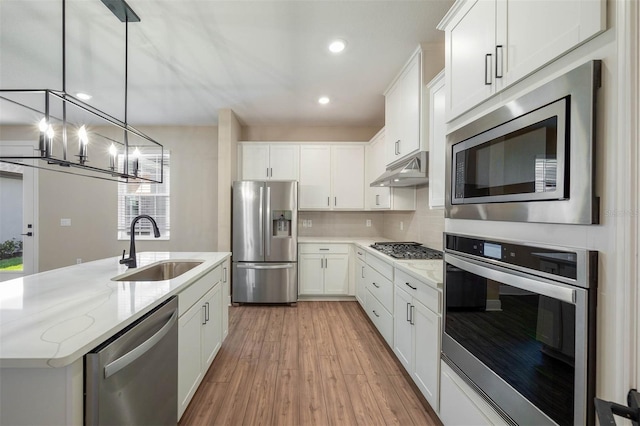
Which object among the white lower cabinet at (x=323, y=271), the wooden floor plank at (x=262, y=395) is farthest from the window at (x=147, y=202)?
the wooden floor plank at (x=262, y=395)

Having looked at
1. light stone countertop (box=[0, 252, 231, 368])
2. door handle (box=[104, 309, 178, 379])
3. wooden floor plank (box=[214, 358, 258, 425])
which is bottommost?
wooden floor plank (box=[214, 358, 258, 425])

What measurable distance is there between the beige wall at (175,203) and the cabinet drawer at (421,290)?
3.45m

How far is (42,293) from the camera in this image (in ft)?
4.27

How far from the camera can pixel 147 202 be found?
453 cm

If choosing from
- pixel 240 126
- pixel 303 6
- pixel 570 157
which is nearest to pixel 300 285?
pixel 240 126

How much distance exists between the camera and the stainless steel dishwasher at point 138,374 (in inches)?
34.4

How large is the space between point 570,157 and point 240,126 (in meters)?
4.36

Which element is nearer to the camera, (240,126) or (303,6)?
(303,6)

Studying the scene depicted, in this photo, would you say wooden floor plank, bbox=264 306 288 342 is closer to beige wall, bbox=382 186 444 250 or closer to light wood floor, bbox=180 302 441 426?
light wood floor, bbox=180 302 441 426

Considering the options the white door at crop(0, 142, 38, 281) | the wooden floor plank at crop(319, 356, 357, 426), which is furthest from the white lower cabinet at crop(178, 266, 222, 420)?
the white door at crop(0, 142, 38, 281)

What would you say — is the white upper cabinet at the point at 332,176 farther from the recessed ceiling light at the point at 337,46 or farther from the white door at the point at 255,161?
the recessed ceiling light at the point at 337,46

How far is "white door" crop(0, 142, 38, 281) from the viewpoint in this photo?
13.7ft

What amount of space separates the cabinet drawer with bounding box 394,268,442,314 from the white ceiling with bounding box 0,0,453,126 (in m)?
2.00

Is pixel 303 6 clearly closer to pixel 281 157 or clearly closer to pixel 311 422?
pixel 281 157
